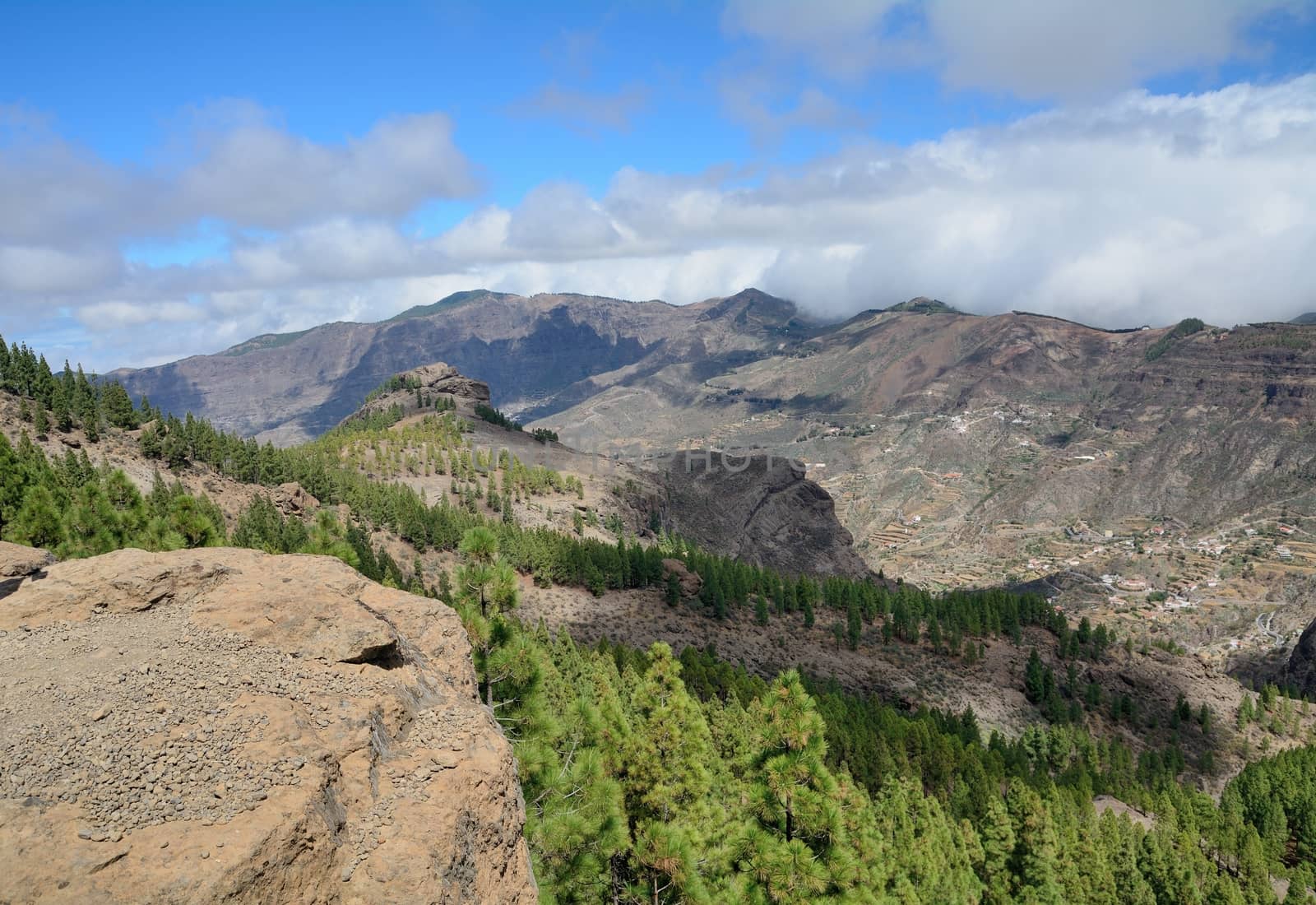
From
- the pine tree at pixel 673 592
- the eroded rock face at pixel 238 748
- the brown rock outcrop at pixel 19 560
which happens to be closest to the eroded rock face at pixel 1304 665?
the pine tree at pixel 673 592

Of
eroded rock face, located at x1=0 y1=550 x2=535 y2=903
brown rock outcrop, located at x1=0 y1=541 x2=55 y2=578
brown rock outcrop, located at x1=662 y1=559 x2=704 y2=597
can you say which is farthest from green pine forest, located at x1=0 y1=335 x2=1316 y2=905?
brown rock outcrop, located at x1=0 y1=541 x2=55 y2=578

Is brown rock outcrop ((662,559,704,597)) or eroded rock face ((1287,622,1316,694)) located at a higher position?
brown rock outcrop ((662,559,704,597))

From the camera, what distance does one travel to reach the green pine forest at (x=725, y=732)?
2495cm

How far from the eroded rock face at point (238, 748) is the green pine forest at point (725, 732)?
19.0ft

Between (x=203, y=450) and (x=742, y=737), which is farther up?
(x=203, y=450)

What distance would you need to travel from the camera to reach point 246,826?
39.2 ft

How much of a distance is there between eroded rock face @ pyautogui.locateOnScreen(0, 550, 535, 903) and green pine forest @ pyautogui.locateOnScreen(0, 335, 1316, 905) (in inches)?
228

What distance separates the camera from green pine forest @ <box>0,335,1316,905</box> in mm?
24953

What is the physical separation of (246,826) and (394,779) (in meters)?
3.61

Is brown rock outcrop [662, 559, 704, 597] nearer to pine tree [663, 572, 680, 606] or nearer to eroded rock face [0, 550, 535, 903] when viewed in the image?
pine tree [663, 572, 680, 606]

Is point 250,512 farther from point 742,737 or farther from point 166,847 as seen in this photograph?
Answer: point 166,847

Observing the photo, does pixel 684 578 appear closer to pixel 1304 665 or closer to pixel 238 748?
pixel 238 748

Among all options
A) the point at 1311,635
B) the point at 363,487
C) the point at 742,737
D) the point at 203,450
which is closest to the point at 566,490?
the point at 363,487

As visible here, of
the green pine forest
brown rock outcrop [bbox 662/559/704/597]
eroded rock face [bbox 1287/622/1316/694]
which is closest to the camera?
the green pine forest
